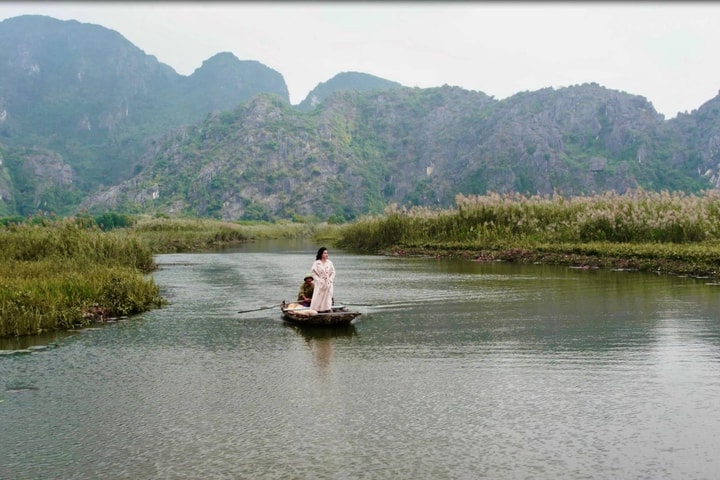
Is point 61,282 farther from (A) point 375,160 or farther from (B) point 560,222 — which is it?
(A) point 375,160

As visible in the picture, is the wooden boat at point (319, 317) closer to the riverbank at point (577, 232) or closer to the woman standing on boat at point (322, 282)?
the woman standing on boat at point (322, 282)

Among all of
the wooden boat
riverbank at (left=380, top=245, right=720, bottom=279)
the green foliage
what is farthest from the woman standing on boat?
the green foliage

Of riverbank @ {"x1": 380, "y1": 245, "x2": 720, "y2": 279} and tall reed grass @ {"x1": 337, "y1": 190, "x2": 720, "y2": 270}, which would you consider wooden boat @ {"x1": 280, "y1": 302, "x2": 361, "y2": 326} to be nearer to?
riverbank @ {"x1": 380, "y1": 245, "x2": 720, "y2": 279}

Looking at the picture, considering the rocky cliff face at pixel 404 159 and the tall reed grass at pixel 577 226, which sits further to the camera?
the rocky cliff face at pixel 404 159

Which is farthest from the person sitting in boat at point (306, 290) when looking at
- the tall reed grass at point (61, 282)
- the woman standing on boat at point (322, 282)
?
the tall reed grass at point (61, 282)

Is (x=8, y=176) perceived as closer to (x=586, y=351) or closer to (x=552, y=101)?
(x=552, y=101)

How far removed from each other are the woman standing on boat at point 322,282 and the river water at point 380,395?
0.61 m

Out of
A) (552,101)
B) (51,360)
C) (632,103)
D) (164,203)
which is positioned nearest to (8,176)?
(164,203)

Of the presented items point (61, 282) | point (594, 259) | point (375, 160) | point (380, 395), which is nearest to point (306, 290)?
point (61, 282)

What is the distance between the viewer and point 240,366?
1090cm

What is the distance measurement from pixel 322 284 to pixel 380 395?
221 inches

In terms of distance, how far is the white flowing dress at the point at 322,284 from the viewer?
14.3 m

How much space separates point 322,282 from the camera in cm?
1438

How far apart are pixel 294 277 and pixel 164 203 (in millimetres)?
114796
